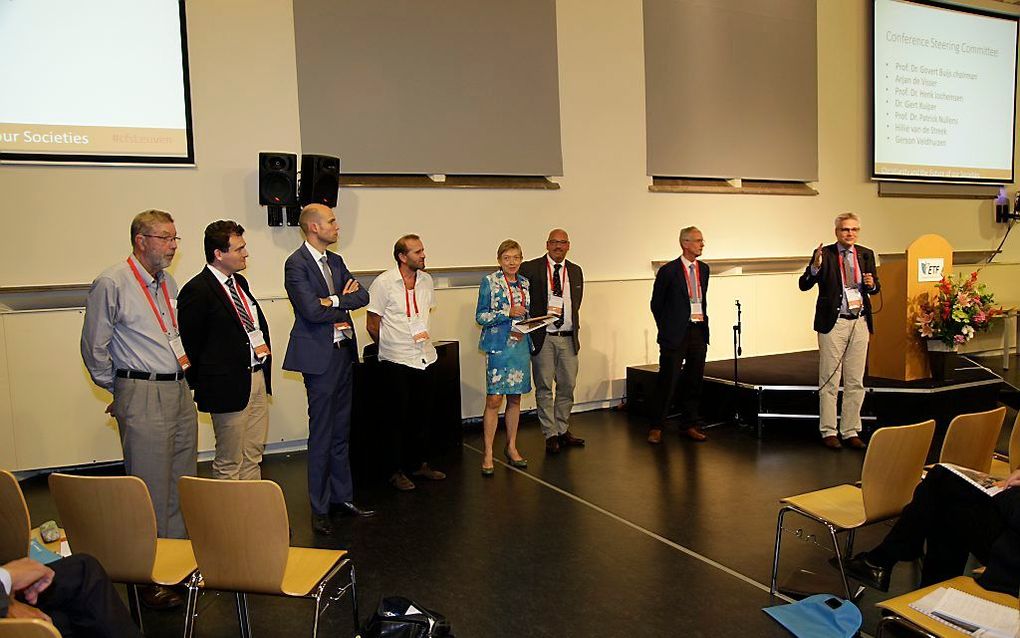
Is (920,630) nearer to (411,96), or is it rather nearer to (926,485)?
(926,485)

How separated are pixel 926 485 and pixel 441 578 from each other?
2117 millimetres

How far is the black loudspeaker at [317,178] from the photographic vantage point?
566 centimetres

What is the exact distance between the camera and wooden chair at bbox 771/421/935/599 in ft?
9.41

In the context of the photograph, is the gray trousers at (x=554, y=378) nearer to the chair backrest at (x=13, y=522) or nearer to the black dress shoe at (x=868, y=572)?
the black dress shoe at (x=868, y=572)

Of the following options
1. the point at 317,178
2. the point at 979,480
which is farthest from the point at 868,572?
the point at 317,178

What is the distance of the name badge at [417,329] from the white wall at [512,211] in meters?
1.83

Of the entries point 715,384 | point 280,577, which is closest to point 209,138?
point 280,577

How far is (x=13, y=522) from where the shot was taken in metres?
2.46

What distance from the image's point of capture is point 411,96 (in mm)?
6355

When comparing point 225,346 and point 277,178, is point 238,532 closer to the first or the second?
point 225,346

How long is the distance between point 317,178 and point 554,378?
2410 millimetres

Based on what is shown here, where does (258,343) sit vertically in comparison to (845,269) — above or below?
below

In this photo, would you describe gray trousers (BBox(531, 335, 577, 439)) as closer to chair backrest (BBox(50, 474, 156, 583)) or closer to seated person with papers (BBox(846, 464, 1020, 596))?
seated person with papers (BBox(846, 464, 1020, 596))

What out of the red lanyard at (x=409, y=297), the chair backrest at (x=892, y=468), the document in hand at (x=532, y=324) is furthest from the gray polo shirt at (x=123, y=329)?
the chair backrest at (x=892, y=468)
